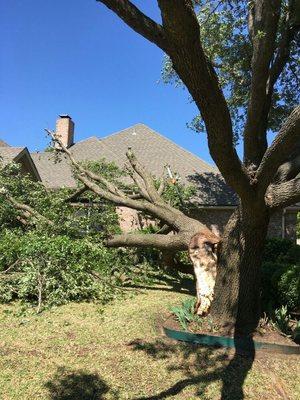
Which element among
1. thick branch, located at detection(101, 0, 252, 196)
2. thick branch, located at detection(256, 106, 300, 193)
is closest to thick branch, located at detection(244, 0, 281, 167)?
thick branch, located at detection(256, 106, 300, 193)

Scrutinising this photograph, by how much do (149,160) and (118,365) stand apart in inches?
613

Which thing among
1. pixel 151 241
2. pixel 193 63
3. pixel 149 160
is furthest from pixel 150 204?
pixel 149 160

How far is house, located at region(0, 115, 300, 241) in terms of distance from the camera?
58.3 feet

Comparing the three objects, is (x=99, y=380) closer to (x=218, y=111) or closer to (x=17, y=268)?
(x=218, y=111)

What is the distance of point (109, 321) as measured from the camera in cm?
741

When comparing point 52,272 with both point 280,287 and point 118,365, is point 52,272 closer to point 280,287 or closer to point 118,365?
point 118,365

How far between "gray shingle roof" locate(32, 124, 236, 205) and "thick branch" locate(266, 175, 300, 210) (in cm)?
1100

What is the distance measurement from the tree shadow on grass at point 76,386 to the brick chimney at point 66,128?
62.4ft

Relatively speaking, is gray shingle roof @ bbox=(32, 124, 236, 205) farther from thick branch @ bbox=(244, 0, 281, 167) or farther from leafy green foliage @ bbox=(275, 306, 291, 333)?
leafy green foliage @ bbox=(275, 306, 291, 333)

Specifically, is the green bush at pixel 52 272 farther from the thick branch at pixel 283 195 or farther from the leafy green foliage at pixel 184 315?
the thick branch at pixel 283 195

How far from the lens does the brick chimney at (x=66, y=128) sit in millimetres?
23467

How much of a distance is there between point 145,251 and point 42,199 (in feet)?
10.4

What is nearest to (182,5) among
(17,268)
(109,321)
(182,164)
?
(109,321)

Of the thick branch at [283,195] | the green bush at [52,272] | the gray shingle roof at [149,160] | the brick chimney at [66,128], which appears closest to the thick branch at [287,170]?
the thick branch at [283,195]
